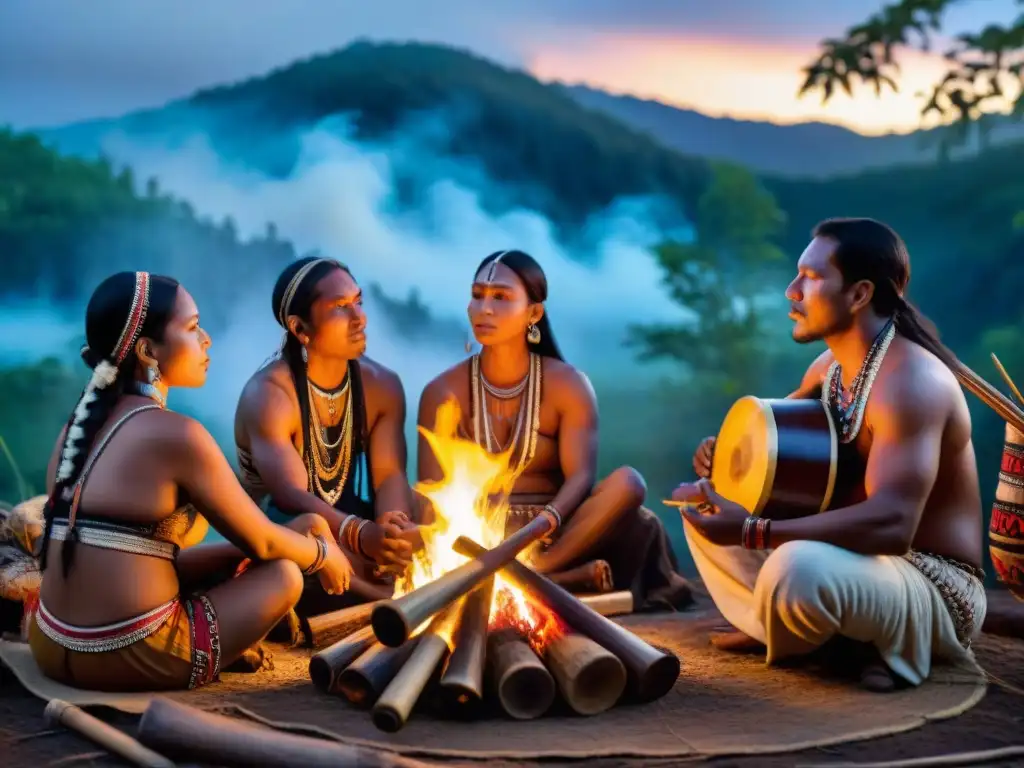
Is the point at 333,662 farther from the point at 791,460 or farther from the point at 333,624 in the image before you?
the point at 791,460

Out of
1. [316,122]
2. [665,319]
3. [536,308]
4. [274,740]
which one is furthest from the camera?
[665,319]

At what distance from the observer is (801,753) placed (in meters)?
3.70

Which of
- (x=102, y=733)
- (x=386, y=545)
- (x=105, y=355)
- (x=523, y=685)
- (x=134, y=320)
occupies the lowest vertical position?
(x=102, y=733)

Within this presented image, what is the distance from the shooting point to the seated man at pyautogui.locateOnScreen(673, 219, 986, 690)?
169 inches

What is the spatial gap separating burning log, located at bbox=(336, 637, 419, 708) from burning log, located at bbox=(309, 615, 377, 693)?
8 centimetres

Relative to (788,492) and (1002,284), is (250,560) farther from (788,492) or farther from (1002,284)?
(1002,284)

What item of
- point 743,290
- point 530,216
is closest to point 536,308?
point 530,216

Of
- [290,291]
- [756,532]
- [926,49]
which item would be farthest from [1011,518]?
[926,49]

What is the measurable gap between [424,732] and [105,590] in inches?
47.8

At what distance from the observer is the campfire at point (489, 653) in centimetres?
393

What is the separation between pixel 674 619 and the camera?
6.02 metres

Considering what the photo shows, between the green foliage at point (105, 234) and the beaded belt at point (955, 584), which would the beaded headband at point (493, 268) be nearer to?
the beaded belt at point (955, 584)

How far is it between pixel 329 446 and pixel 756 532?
213 centimetres

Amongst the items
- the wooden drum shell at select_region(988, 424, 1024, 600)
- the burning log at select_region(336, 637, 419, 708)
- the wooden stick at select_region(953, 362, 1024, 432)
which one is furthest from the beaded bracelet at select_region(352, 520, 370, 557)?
the wooden drum shell at select_region(988, 424, 1024, 600)
